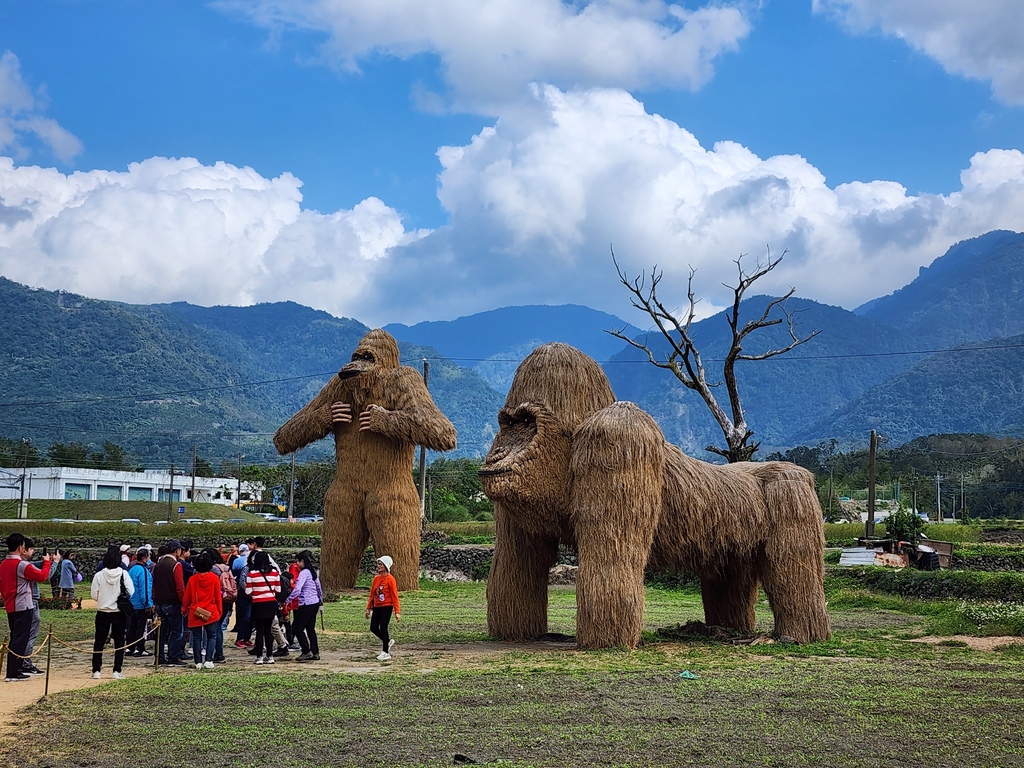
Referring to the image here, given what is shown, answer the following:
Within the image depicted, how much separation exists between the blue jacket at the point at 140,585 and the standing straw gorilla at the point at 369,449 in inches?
342

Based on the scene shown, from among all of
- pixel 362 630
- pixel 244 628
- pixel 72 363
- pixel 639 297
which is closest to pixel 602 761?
pixel 244 628

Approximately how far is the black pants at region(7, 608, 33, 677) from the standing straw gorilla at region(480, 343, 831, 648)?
199 inches

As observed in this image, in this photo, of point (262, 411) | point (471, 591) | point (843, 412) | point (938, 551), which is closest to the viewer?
point (471, 591)

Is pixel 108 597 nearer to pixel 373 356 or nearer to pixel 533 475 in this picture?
pixel 533 475

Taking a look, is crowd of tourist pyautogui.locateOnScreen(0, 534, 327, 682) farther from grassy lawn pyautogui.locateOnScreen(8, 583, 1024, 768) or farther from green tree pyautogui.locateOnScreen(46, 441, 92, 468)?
green tree pyautogui.locateOnScreen(46, 441, 92, 468)

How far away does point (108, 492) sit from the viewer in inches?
3214

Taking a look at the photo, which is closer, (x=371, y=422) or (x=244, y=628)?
(x=244, y=628)

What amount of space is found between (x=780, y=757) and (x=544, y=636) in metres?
6.51

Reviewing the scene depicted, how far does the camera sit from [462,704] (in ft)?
28.7

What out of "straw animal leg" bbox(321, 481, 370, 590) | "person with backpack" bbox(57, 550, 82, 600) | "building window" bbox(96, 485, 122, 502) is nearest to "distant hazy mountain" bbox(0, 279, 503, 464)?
"building window" bbox(96, 485, 122, 502)

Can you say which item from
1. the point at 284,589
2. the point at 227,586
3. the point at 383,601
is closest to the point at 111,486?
the point at 284,589

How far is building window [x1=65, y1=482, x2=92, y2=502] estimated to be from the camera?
7681 centimetres

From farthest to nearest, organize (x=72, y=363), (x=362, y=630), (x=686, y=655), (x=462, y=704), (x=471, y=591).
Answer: (x=72, y=363)
(x=471, y=591)
(x=362, y=630)
(x=686, y=655)
(x=462, y=704)

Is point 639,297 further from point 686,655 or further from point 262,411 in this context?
point 262,411
